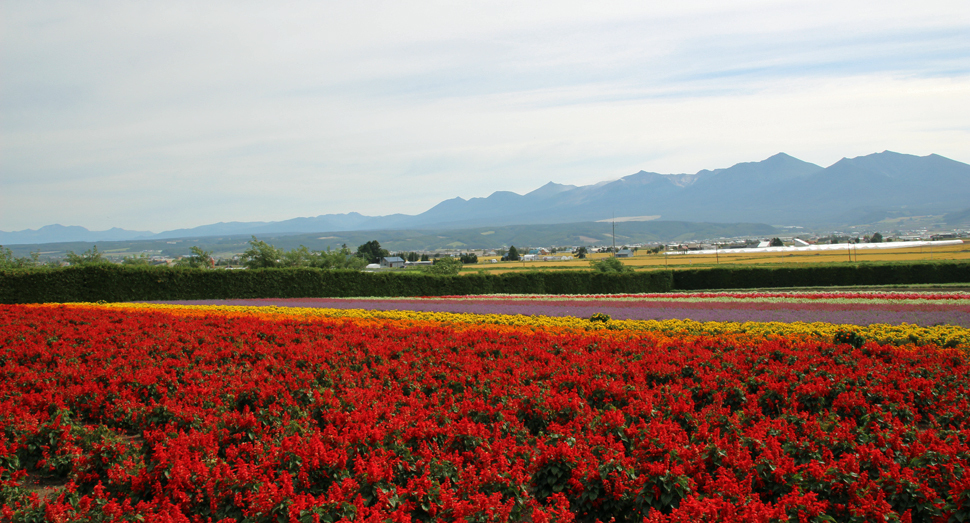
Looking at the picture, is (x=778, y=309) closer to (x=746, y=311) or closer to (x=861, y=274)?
(x=746, y=311)

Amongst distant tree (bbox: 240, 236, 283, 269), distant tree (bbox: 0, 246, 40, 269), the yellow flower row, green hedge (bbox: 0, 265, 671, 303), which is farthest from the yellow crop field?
distant tree (bbox: 0, 246, 40, 269)

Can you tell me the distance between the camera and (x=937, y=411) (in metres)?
6.24

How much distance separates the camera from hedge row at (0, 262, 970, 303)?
25.5 meters

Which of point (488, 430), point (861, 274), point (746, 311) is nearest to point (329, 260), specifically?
point (746, 311)

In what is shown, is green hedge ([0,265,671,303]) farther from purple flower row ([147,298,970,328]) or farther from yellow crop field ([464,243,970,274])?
purple flower row ([147,298,970,328])

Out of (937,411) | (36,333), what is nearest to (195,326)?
(36,333)

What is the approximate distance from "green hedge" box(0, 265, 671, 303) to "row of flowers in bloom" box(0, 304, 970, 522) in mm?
18768

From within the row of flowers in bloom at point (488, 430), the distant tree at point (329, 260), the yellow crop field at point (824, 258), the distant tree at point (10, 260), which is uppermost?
the distant tree at point (10, 260)

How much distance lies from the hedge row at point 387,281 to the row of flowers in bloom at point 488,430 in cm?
1882

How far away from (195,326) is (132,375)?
5182 mm

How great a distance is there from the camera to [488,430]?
18.9 ft

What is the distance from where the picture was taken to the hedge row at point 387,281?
25469 mm

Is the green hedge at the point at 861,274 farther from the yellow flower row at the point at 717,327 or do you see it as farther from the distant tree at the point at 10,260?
the distant tree at the point at 10,260

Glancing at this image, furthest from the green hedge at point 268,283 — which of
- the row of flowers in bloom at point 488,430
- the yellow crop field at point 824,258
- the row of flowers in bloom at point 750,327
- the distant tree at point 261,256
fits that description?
the row of flowers in bloom at point 488,430
